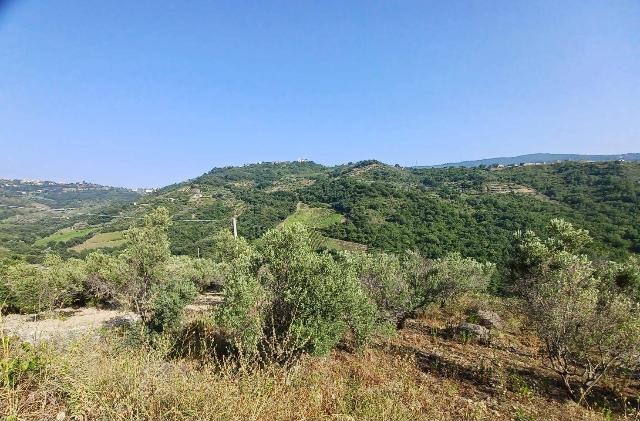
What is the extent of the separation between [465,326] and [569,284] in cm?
777

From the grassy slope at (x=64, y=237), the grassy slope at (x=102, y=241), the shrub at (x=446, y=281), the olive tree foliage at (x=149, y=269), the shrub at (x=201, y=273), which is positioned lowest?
the grassy slope at (x=102, y=241)

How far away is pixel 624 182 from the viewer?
81.1 m

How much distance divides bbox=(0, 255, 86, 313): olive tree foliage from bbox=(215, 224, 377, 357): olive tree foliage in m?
19.6

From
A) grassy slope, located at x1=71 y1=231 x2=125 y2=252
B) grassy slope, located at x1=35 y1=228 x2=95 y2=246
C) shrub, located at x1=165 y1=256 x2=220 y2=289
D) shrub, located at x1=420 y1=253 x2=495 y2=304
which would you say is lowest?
grassy slope, located at x1=71 y1=231 x2=125 y2=252

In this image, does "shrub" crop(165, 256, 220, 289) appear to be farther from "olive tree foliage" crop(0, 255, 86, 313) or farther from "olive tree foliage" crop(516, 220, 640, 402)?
"olive tree foliage" crop(516, 220, 640, 402)

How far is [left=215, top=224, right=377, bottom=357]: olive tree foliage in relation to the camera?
1109 centimetres

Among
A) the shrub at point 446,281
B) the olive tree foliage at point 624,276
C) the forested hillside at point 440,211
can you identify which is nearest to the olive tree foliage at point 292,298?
the shrub at point 446,281

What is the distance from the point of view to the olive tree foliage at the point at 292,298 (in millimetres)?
11094

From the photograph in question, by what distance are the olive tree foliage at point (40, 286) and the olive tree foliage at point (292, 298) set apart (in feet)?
64.3

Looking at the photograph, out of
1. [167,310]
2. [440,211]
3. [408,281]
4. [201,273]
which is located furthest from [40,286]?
[440,211]

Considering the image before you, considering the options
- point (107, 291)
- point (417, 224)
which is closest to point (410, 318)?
point (107, 291)

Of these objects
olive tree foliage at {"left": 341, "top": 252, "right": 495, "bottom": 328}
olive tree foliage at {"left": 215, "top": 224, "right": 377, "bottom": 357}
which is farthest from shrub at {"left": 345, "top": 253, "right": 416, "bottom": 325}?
olive tree foliage at {"left": 215, "top": 224, "right": 377, "bottom": 357}

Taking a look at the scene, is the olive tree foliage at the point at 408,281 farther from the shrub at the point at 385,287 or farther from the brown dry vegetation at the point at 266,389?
the brown dry vegetation at the point at 266,389

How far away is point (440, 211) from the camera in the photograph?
87.3m
